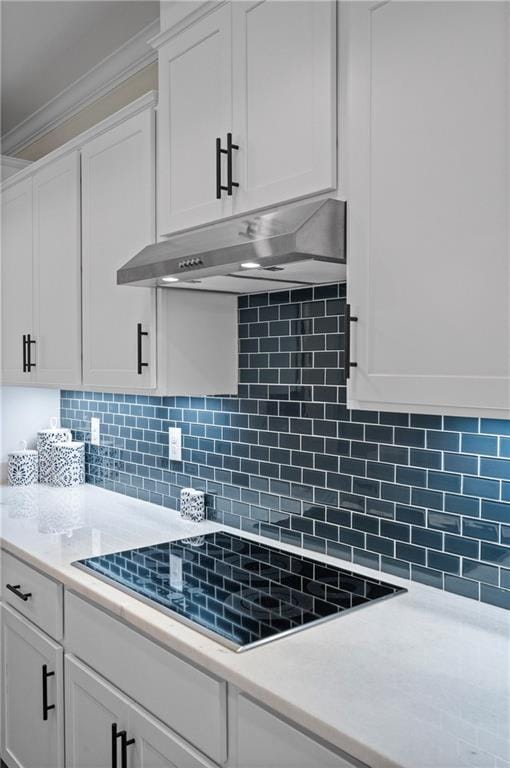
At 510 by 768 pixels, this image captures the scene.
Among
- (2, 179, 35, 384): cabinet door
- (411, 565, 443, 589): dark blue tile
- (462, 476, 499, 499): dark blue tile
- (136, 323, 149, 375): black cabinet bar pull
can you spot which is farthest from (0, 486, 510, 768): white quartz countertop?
(2, 179, 35, 384): cabinet door

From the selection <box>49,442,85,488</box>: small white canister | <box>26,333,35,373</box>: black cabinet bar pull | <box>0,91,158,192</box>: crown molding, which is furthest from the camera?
<box>49,442,85,488</box>: small white canister

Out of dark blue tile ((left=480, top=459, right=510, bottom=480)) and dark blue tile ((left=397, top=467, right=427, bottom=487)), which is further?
dark blue tile ((left=397, top=467, right=427, bottom=487))

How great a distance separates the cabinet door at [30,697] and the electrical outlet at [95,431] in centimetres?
97

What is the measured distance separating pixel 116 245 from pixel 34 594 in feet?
3.98

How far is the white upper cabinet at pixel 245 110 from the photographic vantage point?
1529 mm

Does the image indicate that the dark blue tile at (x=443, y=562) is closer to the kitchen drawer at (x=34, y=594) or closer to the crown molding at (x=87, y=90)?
the kitchen drawer at (x=34, y=594)

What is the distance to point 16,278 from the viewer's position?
3109 millimetres

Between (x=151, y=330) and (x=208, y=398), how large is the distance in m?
0.41

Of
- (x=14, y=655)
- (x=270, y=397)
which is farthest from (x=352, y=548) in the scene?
(x=14, y=655)

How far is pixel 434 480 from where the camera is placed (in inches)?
66.2

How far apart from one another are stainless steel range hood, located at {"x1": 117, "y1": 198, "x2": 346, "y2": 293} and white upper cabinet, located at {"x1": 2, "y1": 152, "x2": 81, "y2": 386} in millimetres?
701

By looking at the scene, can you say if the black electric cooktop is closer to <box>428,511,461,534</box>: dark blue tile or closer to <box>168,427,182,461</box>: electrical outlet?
<box>428,511,461,534</box>: dark blue tile

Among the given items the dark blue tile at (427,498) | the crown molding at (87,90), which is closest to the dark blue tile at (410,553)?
the dark blue tile at (427,498)

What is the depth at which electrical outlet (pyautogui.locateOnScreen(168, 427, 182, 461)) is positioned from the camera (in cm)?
261
